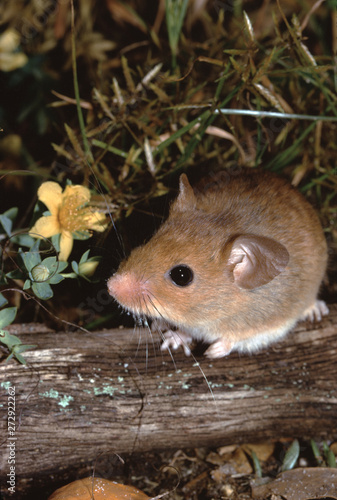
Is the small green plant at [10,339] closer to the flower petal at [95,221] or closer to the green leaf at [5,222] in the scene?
the green leaf at [5,222]

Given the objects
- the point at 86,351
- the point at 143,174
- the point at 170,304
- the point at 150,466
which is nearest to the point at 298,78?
the point at 143,174

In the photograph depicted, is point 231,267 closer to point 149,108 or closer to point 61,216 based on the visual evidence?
point 61,216

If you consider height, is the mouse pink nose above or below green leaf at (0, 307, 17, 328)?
above

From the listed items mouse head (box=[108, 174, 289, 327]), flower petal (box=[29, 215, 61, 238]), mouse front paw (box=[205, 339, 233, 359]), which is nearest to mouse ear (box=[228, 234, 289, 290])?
mouse head (box=[108, 174, 289, 327])

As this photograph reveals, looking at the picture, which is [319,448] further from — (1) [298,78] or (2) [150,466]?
(1) [298,78]

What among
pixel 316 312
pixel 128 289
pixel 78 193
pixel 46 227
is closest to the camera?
pixel 128 289

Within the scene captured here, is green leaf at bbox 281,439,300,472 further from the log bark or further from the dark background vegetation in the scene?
the dark background vegetation

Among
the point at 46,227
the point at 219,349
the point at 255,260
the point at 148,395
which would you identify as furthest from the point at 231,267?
the point at 46,227
